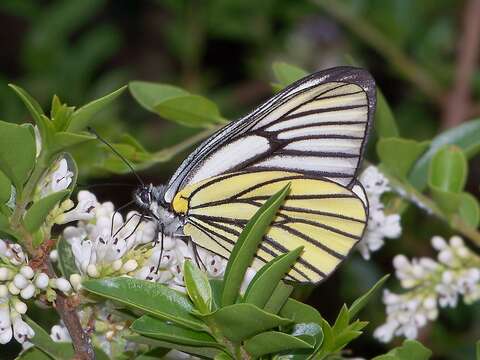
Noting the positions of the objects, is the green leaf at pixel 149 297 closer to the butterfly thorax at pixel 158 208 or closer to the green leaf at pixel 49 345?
the green leaf at pixel 49 345

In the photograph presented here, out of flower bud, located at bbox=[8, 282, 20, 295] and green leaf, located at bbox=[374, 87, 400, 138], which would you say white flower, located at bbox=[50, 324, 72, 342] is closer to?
flower bud, located at bbox=[8, 282, 20, 295]

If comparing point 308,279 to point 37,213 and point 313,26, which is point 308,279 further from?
point 313,26

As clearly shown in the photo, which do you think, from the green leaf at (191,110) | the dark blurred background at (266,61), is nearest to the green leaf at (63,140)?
the green leaf at (191,110)

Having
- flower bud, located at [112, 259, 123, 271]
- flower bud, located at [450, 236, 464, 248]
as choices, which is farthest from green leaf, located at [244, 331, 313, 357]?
flower bud, located at [450, 236, 464, 248]

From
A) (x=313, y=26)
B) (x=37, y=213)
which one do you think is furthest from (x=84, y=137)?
(x=313, y=26)

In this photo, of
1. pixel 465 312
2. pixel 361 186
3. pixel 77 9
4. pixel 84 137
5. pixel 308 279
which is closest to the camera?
pixel 84 137

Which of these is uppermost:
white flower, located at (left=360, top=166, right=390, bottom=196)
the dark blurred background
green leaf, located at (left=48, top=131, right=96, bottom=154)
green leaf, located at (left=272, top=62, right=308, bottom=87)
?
green leaf, located at (left=272, top=62, right=308, bottom=87)

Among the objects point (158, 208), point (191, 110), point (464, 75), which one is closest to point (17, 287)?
point (158, 208)
